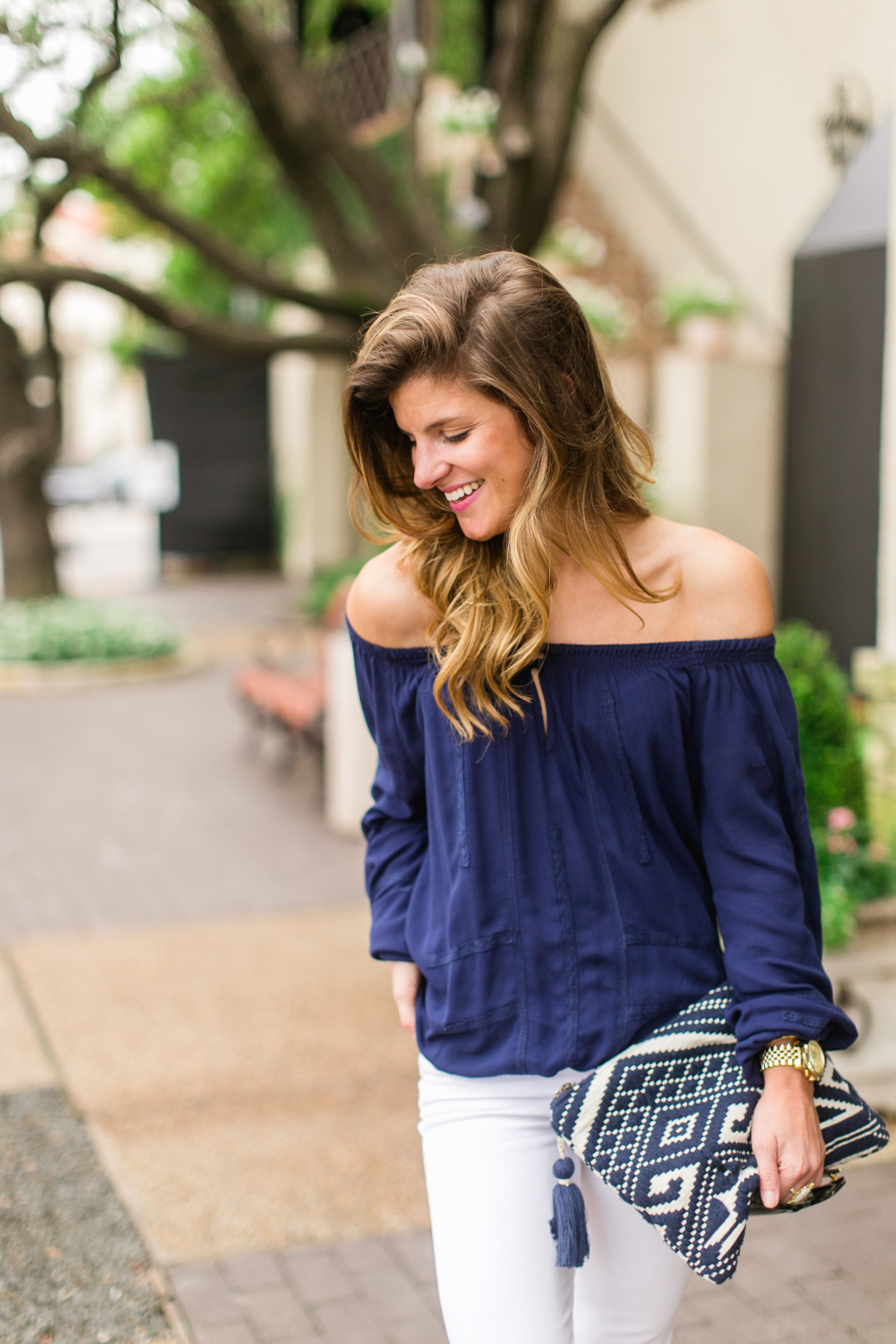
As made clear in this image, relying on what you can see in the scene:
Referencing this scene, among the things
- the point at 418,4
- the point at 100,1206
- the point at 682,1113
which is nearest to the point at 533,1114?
the point at 682,1113

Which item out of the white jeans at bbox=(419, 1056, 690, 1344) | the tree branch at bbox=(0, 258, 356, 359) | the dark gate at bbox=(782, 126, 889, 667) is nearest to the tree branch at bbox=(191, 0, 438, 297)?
the tree branch at bbox=(0, 258, 356, 359)

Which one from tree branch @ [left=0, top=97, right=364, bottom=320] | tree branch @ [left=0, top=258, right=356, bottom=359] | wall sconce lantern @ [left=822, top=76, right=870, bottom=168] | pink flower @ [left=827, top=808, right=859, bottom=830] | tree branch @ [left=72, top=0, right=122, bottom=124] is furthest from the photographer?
tree branch @ [left=0, top=258, right=356, bottom=359]

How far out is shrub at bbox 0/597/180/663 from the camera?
11797mm

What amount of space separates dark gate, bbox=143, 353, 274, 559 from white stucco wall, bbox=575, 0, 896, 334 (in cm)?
680

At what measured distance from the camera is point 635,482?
1913mm

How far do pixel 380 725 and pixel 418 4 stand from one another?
430 inches

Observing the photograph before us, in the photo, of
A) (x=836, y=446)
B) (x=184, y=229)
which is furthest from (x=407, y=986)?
(x=184, y=229)

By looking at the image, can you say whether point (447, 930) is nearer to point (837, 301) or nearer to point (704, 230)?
point (837, 301)

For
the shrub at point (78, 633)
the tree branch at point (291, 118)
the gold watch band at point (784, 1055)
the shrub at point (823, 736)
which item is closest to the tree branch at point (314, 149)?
the tree branch at point (291, 118)

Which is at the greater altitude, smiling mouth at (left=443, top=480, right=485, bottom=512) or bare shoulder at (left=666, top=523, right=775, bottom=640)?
smiling mouth at (left=443, top=480, right=485, bottom=512)

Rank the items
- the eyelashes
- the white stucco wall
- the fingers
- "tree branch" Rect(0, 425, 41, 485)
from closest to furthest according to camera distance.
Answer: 1. the fingers
2. the eyelashes
3. the white stucco wall
4. "tree branch" Rect(0, 425, 41, 485)

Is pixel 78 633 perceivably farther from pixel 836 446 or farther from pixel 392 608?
pixel 392 608

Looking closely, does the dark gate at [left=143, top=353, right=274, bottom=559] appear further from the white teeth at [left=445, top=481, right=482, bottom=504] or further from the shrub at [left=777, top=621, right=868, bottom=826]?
the white teeth at [left=445, top=481, right=482, bottom=504]

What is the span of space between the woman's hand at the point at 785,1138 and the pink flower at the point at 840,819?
8.28ft
